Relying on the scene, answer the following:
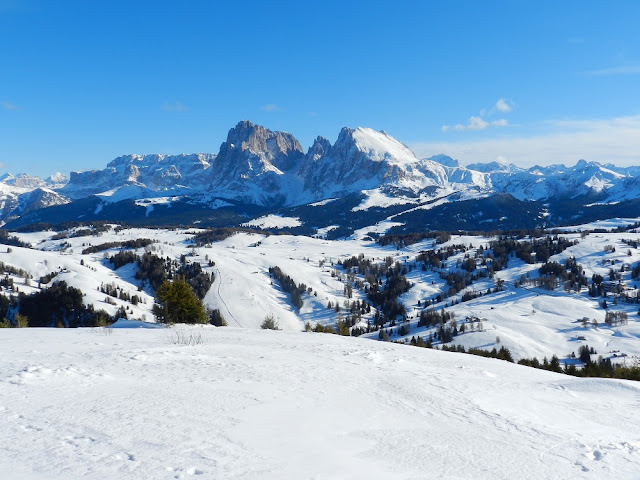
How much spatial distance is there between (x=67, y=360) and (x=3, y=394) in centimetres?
490

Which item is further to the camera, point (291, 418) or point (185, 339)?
point (185, 339)

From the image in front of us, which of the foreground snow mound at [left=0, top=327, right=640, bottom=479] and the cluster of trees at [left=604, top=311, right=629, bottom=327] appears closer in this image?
the foreground snow mound at [left=0, top=327, right=640, bottom=479]

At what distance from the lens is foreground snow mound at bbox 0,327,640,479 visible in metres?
9.98

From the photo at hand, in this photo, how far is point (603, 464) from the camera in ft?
36.1

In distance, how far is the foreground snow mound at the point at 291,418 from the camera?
998cm

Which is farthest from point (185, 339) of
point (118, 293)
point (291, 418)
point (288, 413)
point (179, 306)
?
→ point (118, 293)

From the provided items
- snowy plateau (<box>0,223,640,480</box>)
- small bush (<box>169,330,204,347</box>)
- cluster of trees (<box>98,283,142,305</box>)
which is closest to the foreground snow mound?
snowy plateau (<box>0,223,640,480</box>)

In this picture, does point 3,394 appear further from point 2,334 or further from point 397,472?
point 2,334

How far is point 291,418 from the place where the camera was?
42.7ft

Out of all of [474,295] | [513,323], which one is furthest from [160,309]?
[474,295]

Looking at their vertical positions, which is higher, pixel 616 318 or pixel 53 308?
pixel 53 308

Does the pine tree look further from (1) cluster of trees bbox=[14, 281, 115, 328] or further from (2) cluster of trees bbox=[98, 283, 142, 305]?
(2) cluster of trees bbox=[98, 283, 142, 305]

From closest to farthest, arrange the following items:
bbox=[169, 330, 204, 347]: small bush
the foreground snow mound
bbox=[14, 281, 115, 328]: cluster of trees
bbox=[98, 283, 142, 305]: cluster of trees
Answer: the foreground snow mound
bbox=[169, 330, 204, 347]: small bush
bbox=[14, 281, 115, 328]: cluster of trees
bbox=[98, 283, 142, 305]: cluster of trees

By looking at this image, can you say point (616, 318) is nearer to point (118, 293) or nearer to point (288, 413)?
point (288, 413)
